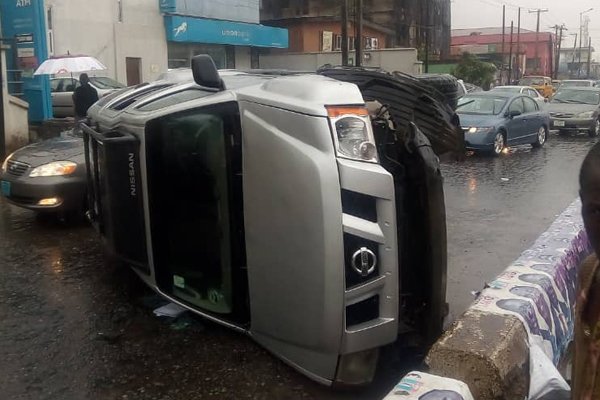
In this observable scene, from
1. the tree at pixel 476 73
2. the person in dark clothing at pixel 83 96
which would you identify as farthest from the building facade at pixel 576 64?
the person in dark clothing at pixel 83 96

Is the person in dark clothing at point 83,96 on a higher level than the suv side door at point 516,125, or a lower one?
higher

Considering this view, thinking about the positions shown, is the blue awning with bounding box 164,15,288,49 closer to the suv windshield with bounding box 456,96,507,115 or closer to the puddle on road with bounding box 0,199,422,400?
the suv windshield with bounding box 456,96,507,115

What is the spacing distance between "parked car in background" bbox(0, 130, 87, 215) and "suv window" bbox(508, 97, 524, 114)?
1131 centimetres

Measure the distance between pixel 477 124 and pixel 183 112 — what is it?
472 inches

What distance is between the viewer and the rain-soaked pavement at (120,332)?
4.05 metres

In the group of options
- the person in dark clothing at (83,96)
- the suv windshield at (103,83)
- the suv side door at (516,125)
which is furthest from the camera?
the suv windshield at (103,83)

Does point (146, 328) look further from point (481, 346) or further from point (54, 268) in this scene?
point (481, 346)

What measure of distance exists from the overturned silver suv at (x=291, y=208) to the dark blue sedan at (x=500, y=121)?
35.1 feet

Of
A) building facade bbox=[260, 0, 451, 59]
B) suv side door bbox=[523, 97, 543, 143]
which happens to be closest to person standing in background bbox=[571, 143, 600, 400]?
suv side door bbox=[523, 97, 543, 143]

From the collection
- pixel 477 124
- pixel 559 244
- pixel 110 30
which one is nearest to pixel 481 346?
Result: pixel 559 244

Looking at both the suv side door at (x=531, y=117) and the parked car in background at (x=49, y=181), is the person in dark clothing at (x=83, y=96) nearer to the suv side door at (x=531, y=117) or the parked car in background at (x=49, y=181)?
the parked car in background at (x=49, y=181)

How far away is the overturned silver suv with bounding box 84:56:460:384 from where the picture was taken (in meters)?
3.60

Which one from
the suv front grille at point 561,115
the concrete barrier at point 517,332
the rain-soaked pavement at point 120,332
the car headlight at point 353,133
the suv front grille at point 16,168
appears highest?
the car headlight at point 353,133

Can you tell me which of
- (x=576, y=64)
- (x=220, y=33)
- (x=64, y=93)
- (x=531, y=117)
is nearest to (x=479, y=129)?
(x=531, y=117)
